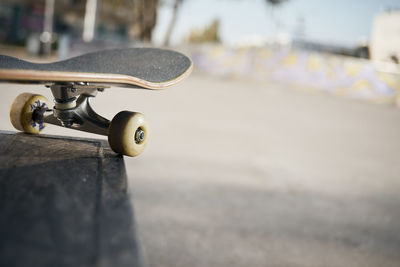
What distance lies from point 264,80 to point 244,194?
17464mm

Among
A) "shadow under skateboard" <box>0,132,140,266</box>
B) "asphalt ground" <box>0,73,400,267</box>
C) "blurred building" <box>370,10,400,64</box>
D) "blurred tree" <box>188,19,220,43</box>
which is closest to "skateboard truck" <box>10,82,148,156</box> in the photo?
"shadow under skateboard" <box>0,132,140,266</box>

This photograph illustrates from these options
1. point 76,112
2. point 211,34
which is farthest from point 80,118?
point 211,34

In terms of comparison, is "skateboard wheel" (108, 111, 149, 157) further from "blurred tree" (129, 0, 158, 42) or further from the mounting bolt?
"blurred tree" (129, 0, 158, 42)

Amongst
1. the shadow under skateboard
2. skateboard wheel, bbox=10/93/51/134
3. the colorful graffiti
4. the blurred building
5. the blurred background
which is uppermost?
the blurred building

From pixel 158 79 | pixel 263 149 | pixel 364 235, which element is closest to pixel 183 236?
pixel 364 235

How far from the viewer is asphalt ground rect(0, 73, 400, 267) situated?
2330mm

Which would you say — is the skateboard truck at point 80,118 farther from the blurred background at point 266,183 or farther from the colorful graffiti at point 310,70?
the colorful graffiti at point 310,70

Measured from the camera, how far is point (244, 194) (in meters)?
3.29

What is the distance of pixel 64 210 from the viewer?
685 mm

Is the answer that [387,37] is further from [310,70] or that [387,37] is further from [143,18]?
[143,18]

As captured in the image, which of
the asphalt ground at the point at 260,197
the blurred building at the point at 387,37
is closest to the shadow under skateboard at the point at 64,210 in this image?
the asphalt ground at the point at 260,197

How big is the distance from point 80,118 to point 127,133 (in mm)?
249

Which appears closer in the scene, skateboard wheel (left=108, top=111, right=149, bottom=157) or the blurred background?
skateboard wheel (left=108, top=111, right=149, bottom=157)

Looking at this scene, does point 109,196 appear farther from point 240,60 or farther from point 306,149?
point 240,60
